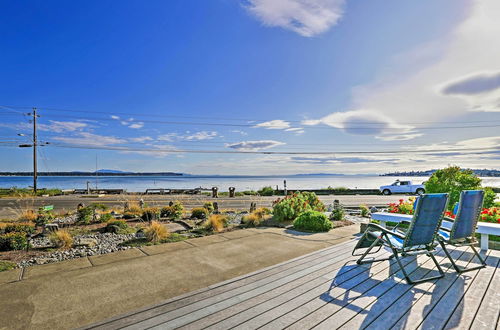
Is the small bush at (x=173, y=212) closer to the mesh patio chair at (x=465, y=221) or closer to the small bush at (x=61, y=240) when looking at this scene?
the small bush at (x=61, y=240)

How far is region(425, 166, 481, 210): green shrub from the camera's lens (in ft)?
23.4

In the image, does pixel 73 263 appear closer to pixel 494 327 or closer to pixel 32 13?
pixel 494 327

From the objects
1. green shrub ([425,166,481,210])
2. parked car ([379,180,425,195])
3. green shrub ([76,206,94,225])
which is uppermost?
green shrub ([425,166,481,210])

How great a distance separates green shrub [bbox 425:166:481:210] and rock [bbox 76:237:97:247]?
29.3ft

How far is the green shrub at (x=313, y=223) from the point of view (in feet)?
21.5

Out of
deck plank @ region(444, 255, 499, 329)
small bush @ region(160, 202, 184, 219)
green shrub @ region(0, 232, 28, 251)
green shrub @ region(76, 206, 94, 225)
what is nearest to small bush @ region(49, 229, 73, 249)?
green shrub @ region(0, 232, 28, 251)

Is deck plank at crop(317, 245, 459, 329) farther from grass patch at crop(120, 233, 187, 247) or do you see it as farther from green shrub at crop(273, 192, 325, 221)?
green shrub at crop(273, 192, 325, 221)

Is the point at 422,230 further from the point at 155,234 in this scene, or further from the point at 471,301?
the point at 155,234

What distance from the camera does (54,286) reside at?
322 cm

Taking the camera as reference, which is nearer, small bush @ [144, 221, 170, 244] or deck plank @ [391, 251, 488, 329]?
deck plank @ [391, 251, 488, 329]

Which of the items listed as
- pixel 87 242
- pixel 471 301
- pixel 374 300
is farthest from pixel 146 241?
pixel 471 301

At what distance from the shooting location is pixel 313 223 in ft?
21.8

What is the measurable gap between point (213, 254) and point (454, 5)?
833 cm

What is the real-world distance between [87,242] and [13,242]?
1.29 m
